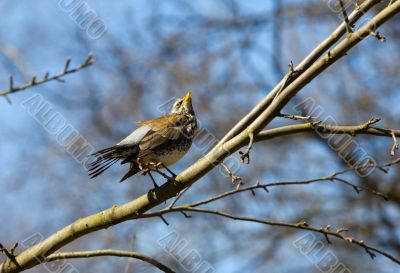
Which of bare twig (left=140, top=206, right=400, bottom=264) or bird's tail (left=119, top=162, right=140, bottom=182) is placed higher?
bird's tail (left=119, top=162, right=140, bottom=182)

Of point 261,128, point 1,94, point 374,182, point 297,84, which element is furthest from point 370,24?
point 374,182

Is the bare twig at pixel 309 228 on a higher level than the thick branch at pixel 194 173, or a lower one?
lower

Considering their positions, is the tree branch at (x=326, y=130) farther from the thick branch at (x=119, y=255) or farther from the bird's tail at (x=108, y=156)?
the bird's tail at (x=108, y=156)

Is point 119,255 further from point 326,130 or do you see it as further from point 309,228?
point 326,130

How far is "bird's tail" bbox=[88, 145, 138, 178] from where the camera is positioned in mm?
5250

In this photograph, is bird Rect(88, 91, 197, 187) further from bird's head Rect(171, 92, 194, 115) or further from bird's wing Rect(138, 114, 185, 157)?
bird's head Rect(171, 92, 194, 115)

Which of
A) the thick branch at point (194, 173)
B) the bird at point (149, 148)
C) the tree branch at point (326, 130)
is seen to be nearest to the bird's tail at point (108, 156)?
the bird at point (149, 148)

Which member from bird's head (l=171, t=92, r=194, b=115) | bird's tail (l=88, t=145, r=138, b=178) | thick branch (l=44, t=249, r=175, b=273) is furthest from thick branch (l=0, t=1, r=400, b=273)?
bird's head (l=171, t=92, r=194, b=115)

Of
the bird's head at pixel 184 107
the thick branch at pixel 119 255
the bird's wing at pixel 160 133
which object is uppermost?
the bird's head at pixel 184 107

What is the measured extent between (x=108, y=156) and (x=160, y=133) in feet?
2.00

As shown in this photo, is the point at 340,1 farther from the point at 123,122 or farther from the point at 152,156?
the point at 123,122

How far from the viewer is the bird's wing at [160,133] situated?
18.3ft

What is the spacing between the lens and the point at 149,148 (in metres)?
5.55

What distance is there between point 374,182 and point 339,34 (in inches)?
357
